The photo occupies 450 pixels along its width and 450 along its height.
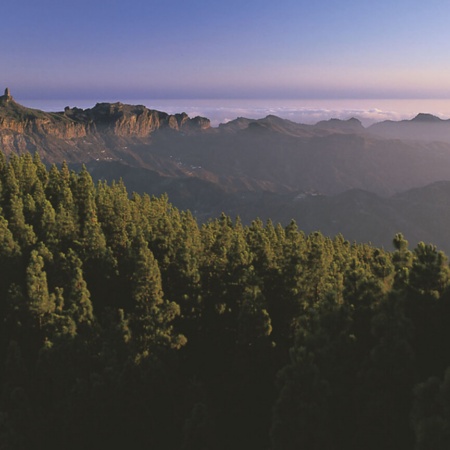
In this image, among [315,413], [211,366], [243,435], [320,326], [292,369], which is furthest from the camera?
[211,366]

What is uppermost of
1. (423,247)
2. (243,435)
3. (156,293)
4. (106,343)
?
(423,247)

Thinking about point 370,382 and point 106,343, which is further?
point 106,343

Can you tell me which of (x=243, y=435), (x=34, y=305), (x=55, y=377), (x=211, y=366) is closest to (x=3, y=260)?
(x=34, y=305)

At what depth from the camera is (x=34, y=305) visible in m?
34.4

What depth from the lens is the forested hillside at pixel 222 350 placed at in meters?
20.3

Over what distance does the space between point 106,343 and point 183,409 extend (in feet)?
24.0

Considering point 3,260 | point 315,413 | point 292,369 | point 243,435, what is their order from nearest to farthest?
point 315,413 → point 292,369 → point 243,435 → point 3,260

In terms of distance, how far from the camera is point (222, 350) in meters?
34.8

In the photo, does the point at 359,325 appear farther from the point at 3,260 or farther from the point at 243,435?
the point at 3,260

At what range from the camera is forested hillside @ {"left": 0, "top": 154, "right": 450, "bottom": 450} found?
2027cm

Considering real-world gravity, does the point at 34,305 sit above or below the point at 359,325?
below

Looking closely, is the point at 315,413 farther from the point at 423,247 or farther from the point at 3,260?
the point at 3,260

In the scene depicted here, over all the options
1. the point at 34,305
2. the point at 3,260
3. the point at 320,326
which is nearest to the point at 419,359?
the point at 320,326

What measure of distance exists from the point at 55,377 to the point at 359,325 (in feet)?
72.7
